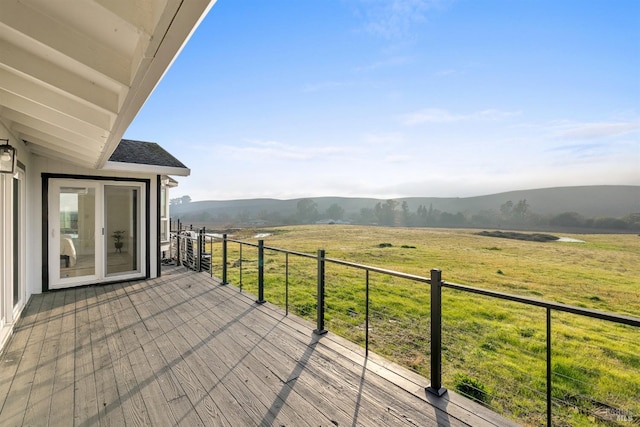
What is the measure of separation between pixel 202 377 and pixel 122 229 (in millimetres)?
4597

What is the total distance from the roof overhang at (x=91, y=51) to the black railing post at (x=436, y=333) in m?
2.03

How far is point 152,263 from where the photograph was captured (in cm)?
594

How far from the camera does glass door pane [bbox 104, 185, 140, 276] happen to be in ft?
18.4

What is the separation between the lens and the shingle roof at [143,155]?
5445mm

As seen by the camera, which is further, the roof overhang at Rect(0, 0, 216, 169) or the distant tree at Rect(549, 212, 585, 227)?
the distant tree at Rect(549, 212, 585, 227)

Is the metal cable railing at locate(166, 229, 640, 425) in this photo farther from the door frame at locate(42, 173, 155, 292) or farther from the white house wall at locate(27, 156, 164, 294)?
the white house wall at locate(27, 156, 164, 294)

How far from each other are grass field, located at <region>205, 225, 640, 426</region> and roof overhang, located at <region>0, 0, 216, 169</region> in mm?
2413

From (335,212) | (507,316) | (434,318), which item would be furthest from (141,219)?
(335,212)

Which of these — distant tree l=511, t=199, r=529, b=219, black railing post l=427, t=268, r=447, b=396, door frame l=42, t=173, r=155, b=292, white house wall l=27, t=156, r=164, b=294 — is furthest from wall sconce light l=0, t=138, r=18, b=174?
distant tree l=511, t=199, r=529, b=219

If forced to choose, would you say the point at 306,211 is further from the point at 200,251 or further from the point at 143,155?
the point at 143,155

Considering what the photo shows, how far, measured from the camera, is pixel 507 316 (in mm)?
7098

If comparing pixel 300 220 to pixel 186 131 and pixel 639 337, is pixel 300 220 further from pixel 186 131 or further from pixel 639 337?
pixel 639 337

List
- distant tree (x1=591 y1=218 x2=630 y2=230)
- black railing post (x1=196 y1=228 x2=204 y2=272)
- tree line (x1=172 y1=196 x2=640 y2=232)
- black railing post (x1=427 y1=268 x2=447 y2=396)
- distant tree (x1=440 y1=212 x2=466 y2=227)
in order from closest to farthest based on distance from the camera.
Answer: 1. black railing post (x1=427 y1=268 x2=447 y2=396)
2. black railing post (x1=196 y1=228 x2=204 y2=272)
3. distant tree (x1=591 y1=218 x2=630 y2=230)
4. tree line (x1=172 y1=196 x2=640 y2=232)
5. distant tree (x1=440 y1=212 x2=466 y2=227)

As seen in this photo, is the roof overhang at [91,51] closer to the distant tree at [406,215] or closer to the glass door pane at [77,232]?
the glass door pane at [77,232]
